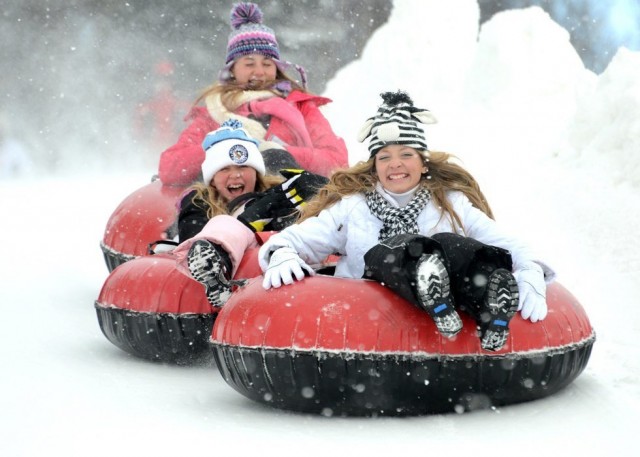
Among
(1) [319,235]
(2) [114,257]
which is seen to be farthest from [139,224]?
(1) [319,235]

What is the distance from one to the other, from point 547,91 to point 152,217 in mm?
8403

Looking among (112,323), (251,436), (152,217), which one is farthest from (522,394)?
(152,217)

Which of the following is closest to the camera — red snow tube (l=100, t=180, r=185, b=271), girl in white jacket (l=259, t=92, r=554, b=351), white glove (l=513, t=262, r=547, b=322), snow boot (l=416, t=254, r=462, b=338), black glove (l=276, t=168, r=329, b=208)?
snow boot (l=416, t=254, r=462, b=338)

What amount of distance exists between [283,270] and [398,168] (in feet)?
1.89

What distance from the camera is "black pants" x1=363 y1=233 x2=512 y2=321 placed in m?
2.82

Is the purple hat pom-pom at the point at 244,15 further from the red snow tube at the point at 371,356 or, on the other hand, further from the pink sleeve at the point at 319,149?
the red snow tube at the point at 371,356

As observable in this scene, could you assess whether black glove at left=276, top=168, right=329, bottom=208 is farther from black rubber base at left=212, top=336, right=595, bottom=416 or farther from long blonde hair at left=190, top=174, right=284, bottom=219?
black rubber base at left=212, top=336, right=595, bottom=416

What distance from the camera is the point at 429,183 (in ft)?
11.1

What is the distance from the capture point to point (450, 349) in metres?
2.88

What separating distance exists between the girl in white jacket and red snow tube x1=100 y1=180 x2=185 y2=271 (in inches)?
70.1

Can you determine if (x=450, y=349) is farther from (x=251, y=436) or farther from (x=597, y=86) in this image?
(x=597, y=86)

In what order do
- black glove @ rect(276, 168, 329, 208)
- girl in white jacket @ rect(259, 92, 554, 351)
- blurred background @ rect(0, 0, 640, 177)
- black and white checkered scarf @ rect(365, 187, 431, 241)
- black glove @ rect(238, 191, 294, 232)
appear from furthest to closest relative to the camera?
blurred background @ rect(0, 0, 640, 177) < black glove @ rect(276, 168, 329, 208) < black glove @ rect(238, 191, 294, 232) < black and white checkered scarf @ rect(365, 187, 431, 241) < girl in white jacket @ rect(259, 92, 554, 351)

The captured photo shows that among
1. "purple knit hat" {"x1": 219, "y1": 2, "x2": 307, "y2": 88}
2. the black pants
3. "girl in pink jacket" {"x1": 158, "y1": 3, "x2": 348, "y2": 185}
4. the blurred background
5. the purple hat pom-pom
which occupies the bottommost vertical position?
the black pants

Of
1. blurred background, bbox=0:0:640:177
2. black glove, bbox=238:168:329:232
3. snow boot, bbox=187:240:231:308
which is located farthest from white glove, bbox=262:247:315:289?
blurred background, bbox=0:0:640:177
